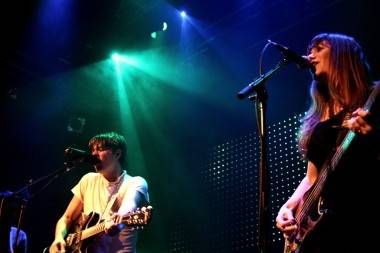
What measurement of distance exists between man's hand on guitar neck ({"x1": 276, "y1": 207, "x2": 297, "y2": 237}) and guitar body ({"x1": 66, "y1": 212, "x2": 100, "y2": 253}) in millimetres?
2371

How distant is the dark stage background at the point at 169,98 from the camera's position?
5348 millimetres

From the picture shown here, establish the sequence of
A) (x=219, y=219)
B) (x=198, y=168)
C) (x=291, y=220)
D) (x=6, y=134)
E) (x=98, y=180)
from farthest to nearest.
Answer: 1. (x=6, y=134)
2. (x=198, y=168)
3. (x=219, y=219)
4. (x=98, y=180)
5. (x=291, y=220)

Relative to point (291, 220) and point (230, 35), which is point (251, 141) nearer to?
point (230, 35)

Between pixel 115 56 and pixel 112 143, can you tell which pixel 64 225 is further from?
pixel 115 56

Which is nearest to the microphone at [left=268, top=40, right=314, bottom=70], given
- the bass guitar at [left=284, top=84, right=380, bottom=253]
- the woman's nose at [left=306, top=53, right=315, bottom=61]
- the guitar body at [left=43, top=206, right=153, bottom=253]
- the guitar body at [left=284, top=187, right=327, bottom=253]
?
the woman's nose at [left=306, top=53, right=315, bottom=61]

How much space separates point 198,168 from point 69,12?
2894mm

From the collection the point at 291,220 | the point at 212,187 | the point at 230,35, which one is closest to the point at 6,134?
the point at 212,187

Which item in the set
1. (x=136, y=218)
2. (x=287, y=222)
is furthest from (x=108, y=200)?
(x=287, y=222)

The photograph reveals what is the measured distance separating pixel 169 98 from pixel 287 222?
4.74 meters

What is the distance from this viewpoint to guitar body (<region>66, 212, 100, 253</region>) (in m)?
4.42

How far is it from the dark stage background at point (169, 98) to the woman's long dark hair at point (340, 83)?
1.86m

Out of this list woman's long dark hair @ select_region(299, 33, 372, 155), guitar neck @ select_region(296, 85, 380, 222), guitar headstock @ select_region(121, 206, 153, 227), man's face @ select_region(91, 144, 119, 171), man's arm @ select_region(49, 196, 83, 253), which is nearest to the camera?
guitar neck @ select_region(296, 85, 380, 222)

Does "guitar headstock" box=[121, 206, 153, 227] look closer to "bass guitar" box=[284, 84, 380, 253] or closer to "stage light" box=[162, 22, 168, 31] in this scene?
"bass guitar" box=[284, 84, 380, 253]

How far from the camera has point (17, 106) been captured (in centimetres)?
727
